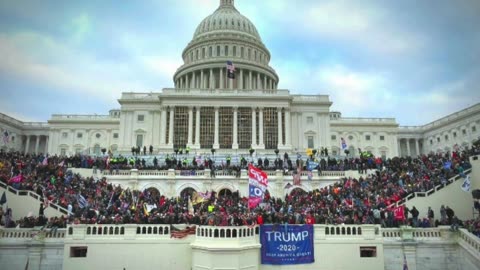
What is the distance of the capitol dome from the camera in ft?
278

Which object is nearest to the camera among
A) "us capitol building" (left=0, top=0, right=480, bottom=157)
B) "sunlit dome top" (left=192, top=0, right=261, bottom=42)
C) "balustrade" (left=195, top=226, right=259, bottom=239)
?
"balustrade" (left=195, top=226, right=259, bottom=239)

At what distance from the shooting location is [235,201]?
31.4 meters

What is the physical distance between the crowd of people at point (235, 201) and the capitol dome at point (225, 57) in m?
47.4

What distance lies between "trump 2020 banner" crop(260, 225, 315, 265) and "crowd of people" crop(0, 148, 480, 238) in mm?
679

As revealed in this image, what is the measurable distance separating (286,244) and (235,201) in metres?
11.3

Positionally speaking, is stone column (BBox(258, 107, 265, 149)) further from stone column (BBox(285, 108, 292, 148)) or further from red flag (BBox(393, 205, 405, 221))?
red flag (BBox(393, 205, 405, 221))

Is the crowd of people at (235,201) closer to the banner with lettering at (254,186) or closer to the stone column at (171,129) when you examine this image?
the banner with lettering at (254,186)

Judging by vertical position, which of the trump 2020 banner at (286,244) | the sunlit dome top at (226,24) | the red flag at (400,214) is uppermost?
the sunlit dome top at (226,24)

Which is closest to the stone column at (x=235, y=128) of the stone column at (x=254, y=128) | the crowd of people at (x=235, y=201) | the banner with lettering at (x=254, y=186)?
the stone column at (x=254, y=128)

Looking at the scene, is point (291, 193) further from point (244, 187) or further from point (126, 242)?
point (126, 242)

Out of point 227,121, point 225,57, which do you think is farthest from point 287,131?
point 225,57

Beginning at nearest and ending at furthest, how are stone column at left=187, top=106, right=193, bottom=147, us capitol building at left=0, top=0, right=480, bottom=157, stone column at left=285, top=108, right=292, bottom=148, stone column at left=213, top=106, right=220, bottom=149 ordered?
stone column at left=213, top=106, right=220, bottom=149, stone column at left=187, top=106, right=193, bottom=147, stone column at left=285, top=108, right=292, bottom=148, us capitol building at left=0, top=0, right=480, bottom=157

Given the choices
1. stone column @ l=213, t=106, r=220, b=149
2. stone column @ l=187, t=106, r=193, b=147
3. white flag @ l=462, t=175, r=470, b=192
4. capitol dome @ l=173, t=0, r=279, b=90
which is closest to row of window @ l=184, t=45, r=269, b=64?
capitol dome @ l=173, t=0, r=279, b=90

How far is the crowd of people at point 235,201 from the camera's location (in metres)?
21.7
